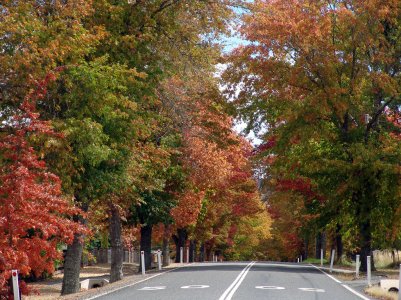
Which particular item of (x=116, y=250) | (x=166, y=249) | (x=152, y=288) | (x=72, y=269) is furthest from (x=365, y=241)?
(x=152, y=288)

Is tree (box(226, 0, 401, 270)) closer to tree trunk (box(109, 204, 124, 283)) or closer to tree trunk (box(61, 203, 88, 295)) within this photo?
tree trunk (box(109, 204, 124, 283))

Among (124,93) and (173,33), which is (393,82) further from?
(124,93)

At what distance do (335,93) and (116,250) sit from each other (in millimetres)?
12006

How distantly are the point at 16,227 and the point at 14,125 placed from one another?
2.88 m

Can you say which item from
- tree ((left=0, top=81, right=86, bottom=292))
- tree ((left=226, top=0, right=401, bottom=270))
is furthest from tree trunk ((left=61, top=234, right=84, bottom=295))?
tree ((left=226, top=0, right=401, bottom=270))

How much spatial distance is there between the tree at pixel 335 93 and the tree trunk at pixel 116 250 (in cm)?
817

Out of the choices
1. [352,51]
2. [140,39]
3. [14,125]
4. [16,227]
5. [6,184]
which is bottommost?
[16,227]

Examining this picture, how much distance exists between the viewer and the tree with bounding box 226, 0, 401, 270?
3028cm

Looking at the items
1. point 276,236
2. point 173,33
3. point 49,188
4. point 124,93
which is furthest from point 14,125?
point 276,236

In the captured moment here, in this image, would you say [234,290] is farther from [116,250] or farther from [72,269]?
[116,250]

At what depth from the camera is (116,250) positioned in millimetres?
30625

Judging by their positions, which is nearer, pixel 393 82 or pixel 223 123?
pixel 393 82

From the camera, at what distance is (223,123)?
1551 inches

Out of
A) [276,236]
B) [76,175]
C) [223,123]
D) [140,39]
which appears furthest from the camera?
[276,236]
